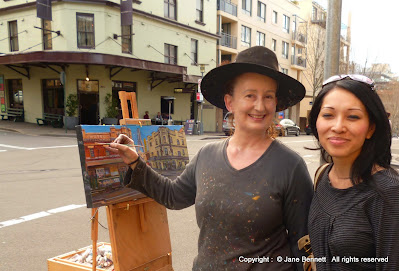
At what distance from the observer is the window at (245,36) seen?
97.0 feet

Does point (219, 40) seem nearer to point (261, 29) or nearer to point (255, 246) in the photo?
point (261, 29)

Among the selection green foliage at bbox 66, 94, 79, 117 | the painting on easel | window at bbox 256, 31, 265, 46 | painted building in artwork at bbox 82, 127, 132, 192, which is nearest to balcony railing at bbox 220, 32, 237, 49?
window at bbox 256, 31, 265, 46

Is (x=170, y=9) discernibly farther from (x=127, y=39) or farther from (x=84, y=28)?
(x=84, y=28)

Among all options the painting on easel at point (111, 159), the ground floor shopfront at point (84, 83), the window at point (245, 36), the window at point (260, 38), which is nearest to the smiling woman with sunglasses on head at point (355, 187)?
the painting on easel at point (111, 159)

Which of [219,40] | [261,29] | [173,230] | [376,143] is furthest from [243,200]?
[261,29]

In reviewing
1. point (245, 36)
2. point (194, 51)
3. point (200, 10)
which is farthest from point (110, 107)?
point (245, 36)

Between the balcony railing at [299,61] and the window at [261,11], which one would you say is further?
the balcony railing at [299,61]

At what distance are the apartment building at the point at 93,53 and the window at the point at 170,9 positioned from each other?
0.22 feet

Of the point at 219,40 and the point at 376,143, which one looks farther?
the point at 219,40

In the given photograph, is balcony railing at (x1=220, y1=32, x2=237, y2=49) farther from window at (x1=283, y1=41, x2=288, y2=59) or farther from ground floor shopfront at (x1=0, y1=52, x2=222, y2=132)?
window at (x1=283, y1=41, x2=288, y2=59)

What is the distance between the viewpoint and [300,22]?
3894 cm

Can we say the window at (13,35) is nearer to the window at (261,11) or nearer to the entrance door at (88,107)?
the entrance door at (88,107)

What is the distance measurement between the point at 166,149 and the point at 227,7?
2741cm

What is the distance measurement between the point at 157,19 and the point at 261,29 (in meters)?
14.7
